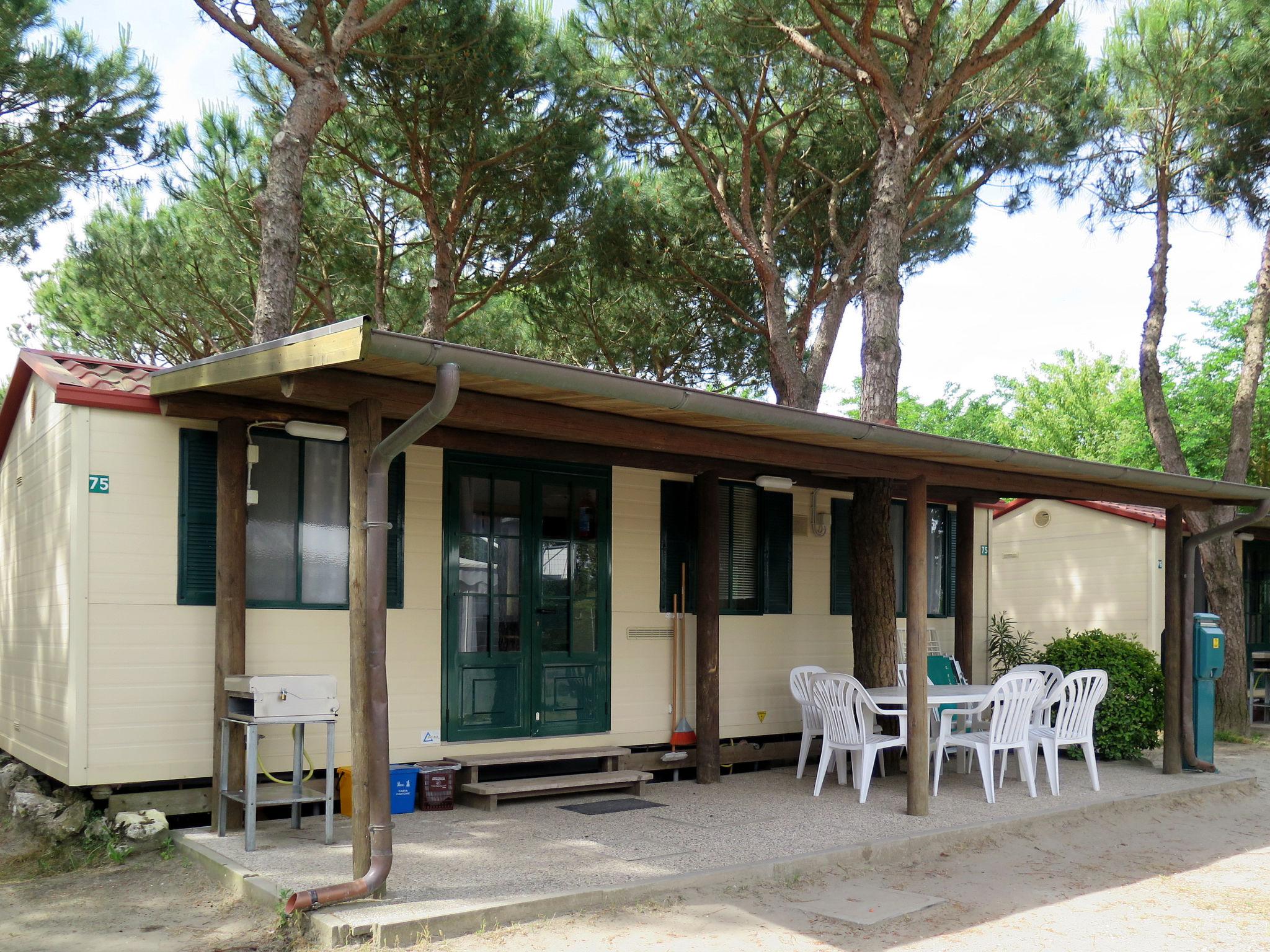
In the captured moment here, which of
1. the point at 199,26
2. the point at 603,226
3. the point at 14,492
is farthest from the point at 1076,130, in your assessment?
the point at 14,492

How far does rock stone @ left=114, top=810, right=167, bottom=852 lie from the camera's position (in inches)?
213

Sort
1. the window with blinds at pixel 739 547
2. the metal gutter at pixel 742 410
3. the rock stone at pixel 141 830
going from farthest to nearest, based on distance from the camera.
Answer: the window with blinds at pixel 739 547 < the rock stone at pixel 141 830 < the metal gutter at pixel 742 410

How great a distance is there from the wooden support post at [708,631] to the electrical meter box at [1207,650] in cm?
383

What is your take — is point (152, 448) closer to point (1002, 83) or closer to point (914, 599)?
point (914, 599)

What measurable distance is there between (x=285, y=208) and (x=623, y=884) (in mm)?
5366

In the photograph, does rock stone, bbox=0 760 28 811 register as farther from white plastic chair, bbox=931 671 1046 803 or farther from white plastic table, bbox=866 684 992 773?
white plastic chair, bbox=931 671 1046 803

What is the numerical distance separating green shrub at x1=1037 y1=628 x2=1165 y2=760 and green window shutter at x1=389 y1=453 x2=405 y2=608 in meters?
5.64

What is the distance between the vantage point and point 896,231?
29.8 ft

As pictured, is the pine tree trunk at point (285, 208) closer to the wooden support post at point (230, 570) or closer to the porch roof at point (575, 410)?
the wooden support post at point (230, 570)

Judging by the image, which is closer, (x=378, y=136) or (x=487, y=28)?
(x=487, y=28)

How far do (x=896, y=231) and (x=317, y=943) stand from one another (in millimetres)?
6977

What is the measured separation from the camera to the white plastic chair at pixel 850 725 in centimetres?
682

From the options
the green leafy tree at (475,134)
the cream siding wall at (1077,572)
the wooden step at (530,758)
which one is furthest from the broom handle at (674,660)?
the cream siding wall at (1077,572)

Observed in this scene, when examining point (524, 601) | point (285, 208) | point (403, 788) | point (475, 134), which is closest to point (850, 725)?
point (524, 601)
